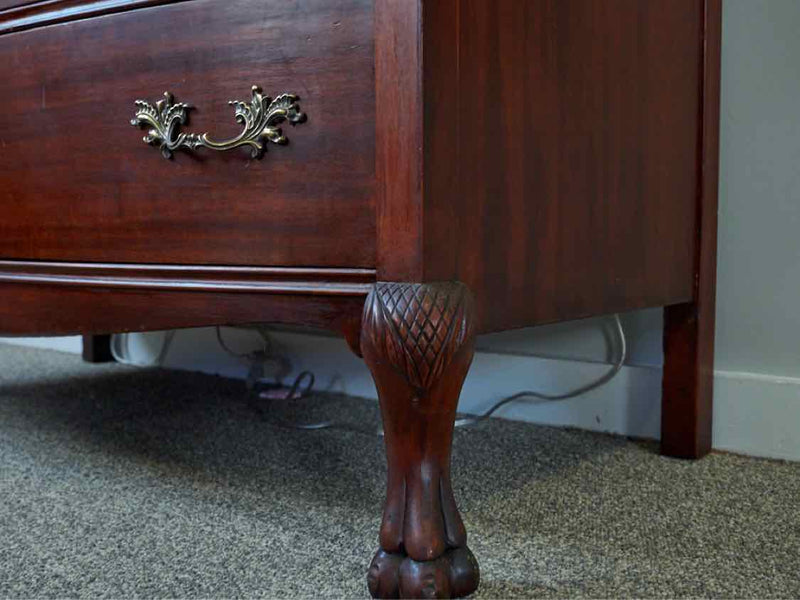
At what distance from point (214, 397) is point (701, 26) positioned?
2.89 ft

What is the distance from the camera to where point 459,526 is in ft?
2.06

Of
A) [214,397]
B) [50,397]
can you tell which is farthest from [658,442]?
[50,397]

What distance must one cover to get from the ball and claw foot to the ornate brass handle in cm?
32

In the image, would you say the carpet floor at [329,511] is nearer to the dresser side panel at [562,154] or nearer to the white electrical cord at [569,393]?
the white electrical cord at [569,393]

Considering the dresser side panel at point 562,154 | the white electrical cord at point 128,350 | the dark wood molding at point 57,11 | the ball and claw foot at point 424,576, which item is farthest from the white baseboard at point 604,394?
the dark wood molding at point 57,11

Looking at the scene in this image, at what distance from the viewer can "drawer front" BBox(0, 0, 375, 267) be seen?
2.14 feet

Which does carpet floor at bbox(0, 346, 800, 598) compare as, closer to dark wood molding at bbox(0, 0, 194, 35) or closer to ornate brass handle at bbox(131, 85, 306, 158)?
ornate brass handle at bbox(131, 85, 306, 158)

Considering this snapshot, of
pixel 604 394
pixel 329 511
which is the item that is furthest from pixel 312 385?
pixel 329 511

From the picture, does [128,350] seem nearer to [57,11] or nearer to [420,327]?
[57,11]

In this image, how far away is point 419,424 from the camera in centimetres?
62

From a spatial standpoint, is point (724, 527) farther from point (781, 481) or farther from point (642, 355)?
point (642, 355)

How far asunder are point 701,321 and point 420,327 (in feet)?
1.88

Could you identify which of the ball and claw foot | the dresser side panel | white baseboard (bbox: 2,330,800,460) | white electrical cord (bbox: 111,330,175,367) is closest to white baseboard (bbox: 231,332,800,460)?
white baseboard (bbox: 2,330,800,460)

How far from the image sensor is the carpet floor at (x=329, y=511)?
2.26 ft
